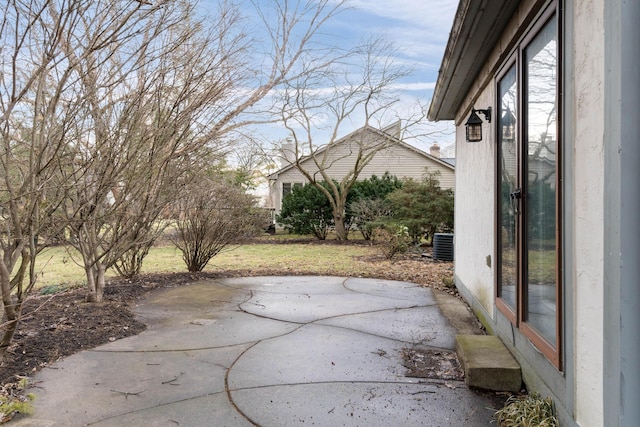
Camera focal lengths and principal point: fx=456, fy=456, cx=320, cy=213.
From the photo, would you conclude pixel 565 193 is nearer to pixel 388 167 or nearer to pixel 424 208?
pixel 424 208

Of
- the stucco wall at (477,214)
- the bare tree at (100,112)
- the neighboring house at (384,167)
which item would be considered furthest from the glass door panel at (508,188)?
the neighboring house at (384,167)

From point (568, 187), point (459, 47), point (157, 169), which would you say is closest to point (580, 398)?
point (568, 187)

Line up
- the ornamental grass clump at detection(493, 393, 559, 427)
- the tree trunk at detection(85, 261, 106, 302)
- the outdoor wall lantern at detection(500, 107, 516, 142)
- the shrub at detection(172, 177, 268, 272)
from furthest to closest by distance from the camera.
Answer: the shrub at detection(172, 177, 268, 272) < the tree trunk at detection(85, 261, 106, 302) < the outdoor wall lantern at detection(500, 107, 516, 142) < the ornamental grass clump at detection(493, 393, 559, 427)

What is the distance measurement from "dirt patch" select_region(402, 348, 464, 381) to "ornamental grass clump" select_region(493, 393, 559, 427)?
0.65m

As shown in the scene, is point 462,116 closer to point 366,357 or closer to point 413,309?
point 413,309

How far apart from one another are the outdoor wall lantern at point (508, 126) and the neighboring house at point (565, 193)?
0.06ft

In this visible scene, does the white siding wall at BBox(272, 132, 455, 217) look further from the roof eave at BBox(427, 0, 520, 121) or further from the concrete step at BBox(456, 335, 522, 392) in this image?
the concrete step at BBox(456, 335, 522, 392)

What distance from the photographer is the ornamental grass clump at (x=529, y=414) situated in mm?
2438

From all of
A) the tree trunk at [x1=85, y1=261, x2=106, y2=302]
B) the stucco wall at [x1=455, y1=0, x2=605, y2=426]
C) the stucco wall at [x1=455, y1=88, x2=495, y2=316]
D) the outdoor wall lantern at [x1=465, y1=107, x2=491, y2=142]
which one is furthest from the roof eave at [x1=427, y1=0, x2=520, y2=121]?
the tree trunk at [x1=85, y1=261, x2=106, y2=302]

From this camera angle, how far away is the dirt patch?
3.43 m

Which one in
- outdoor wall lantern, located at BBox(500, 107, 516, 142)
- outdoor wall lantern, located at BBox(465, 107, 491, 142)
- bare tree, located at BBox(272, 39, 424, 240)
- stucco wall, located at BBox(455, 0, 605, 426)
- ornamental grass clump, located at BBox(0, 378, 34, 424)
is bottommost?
ornamental grass clump, located at BBox(0, 378, 34, 424)

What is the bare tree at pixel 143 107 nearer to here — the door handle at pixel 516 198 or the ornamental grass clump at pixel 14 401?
the ornamental grass clump at pixel 14 401

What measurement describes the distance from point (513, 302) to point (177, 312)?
3.86m

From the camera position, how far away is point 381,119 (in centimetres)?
1916
